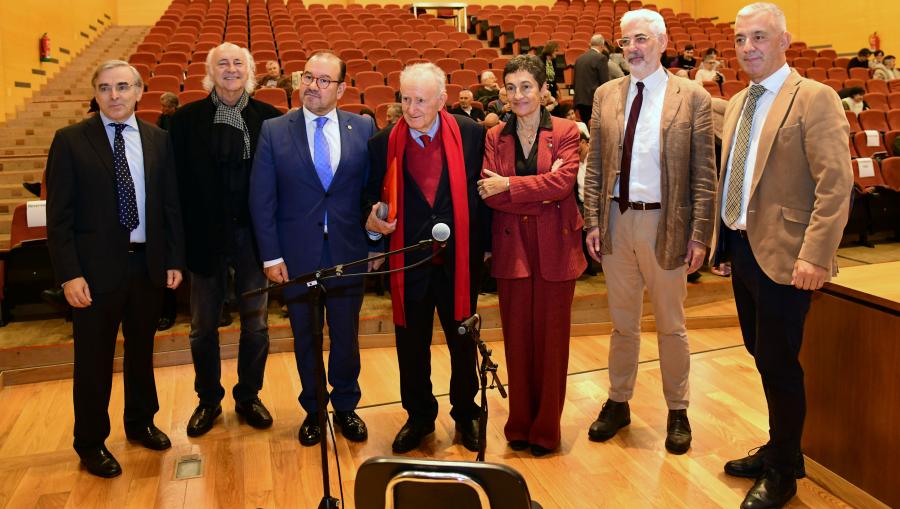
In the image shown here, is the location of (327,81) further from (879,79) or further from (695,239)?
(879,79)

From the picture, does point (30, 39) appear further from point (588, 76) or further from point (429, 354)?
point (429, 354)

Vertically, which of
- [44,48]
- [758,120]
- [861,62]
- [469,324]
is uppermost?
[44,48]

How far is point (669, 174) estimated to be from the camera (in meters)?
2.41

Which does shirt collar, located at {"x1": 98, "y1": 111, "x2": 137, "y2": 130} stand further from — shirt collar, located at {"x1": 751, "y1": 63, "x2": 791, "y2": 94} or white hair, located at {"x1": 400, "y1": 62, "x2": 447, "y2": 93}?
shirt collar, located at {"x1": 751, "y1": 63, "x2": 791, "y2": 94}

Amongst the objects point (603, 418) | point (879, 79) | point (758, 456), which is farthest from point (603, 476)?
point (879, 79)

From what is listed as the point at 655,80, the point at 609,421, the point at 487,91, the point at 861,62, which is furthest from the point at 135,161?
the point at 861,62

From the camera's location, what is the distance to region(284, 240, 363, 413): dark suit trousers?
2.68 m

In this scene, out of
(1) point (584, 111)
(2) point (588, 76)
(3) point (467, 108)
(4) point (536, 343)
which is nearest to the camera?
(4) point (536, 343)

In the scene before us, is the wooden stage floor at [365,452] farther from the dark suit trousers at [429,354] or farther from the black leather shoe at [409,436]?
the dark suit trousers at [429,354]

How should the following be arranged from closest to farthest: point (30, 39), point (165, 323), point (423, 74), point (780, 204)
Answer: point (780, 204) → point (423, 74) → point (165, 323) → point (30, 39)

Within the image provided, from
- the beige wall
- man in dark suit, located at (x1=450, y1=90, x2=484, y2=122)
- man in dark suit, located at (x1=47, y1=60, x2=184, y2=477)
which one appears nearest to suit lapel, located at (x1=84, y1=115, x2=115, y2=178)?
man in dark suit, located at (x1=47, y1=60, x2=184, y2=477)

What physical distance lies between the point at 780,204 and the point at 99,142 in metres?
2.22

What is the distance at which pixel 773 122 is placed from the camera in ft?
6.91

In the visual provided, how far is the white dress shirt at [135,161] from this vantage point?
8.28 ft
